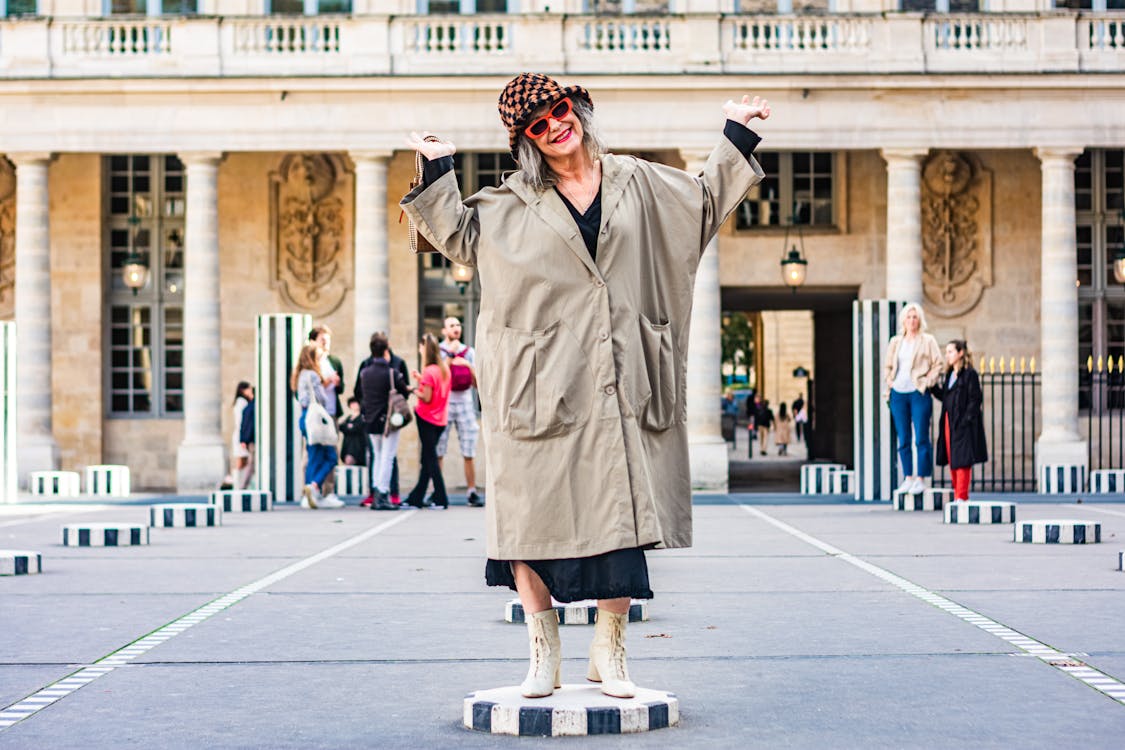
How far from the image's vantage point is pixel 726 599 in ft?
32.3

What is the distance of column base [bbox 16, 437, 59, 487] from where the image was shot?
2811 centimetres

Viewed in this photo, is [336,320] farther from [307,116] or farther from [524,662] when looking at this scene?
[524,662]

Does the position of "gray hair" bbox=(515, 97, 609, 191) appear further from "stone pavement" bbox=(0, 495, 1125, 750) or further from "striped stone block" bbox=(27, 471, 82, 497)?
"striped stone block" bbox=(27, 471, 82, 497)

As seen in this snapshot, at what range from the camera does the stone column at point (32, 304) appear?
2844 cm

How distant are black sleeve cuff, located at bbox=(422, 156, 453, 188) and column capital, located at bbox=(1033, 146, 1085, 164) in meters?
23.1

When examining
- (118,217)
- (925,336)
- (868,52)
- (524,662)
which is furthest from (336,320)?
(524,662)

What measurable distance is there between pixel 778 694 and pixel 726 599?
329 cm

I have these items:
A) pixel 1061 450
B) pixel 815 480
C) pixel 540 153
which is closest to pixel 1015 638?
pixel 540 153

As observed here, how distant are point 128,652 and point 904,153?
2160cm

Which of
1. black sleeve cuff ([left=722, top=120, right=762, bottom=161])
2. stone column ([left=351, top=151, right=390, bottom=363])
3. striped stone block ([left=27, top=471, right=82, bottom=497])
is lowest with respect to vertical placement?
striped stone block ([left=27, top=471, right=82, bottom=497])

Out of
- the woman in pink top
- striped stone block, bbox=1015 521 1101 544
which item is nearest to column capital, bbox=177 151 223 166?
the woman in pink top

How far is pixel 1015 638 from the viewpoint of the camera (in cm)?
801

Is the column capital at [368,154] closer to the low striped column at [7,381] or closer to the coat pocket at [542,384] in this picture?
the low striped column at [7,381]

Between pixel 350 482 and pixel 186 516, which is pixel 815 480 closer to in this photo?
pixel 350 482
